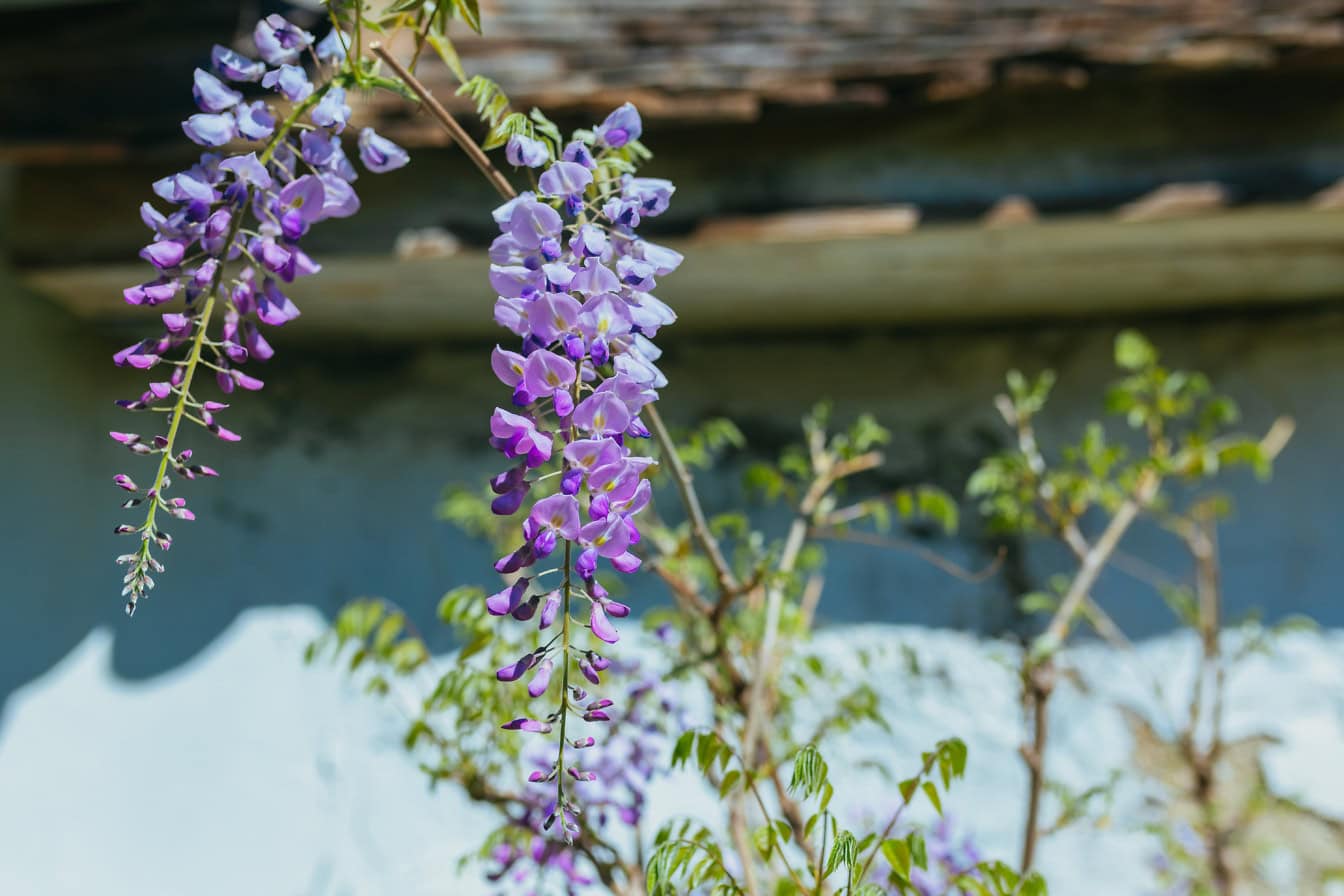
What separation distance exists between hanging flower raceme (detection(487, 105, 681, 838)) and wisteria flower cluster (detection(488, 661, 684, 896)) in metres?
0.48

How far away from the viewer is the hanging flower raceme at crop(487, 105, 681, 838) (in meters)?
0.61

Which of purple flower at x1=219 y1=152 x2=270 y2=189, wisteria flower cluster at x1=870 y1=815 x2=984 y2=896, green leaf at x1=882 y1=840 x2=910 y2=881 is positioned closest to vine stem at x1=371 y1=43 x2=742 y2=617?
purple flower at x1=219 y1=152 x2=270 y2=189

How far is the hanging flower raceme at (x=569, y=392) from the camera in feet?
2.02

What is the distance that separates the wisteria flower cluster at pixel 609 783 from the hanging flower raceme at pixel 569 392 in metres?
0.48

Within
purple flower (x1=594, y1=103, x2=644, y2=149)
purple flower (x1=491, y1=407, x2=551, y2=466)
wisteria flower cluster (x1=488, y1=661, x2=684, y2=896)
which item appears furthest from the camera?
wisteria flower cluster (x1=488, y1=661, x2=684, y2=896)

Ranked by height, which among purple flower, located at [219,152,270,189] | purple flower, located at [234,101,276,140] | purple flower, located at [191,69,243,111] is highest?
purple flower, located at [191,69,243,111]

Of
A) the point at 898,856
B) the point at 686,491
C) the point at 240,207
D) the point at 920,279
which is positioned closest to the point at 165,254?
the point at 240,207

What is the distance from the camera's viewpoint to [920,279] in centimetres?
191

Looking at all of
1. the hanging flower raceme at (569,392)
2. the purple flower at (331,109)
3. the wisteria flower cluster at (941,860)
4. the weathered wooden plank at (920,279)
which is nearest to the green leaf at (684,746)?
the hanging flower raceme at (569,392)

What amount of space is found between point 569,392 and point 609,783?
701 millimetres

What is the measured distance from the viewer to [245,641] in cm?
202

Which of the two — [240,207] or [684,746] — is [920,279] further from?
[240,207]

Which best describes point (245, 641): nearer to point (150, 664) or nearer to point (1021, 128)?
point (150, 664)

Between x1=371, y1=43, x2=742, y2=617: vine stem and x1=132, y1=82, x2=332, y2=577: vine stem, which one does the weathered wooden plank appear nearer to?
x1=371, y1=43, x2=742, y2=617: vine stem
